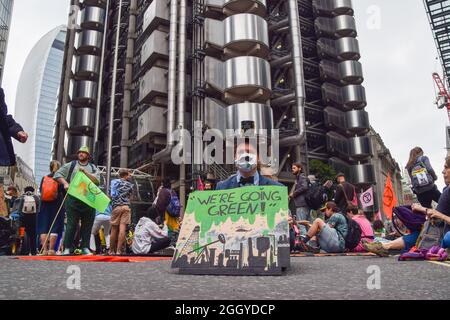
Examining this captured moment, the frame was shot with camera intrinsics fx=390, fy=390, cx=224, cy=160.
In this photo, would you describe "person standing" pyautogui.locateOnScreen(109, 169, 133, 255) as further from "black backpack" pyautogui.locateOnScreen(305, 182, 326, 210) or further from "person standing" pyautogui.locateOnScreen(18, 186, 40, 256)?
"black backpack" pyautogui.locateOnScreen(305, 182, 326, 210)

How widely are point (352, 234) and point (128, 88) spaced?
42.1 metres

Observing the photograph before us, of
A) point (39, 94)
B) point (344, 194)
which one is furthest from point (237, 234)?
point (39, 94)

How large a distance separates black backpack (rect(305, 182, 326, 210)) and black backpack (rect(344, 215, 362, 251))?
1210mm

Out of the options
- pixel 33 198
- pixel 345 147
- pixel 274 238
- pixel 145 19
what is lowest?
pixel 274 238

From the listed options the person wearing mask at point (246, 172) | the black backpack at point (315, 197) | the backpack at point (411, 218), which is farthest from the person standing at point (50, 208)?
the backpack at point (411, 218)

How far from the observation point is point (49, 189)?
729 cm

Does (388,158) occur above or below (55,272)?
above

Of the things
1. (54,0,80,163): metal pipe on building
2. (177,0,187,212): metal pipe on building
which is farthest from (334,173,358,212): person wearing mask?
(54,0,80,163): metal pipe on building

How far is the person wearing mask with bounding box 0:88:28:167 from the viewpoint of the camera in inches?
175
